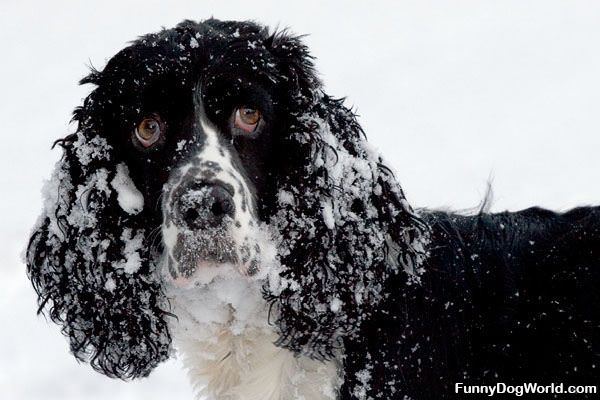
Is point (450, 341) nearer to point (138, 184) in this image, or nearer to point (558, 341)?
point (558, 341)

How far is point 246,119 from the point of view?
152 inches

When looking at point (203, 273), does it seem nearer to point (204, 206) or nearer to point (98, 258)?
point (204, 206)

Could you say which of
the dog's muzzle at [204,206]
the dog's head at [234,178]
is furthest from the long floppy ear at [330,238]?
the dog's muzzle at [204,206]

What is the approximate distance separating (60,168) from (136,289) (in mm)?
643

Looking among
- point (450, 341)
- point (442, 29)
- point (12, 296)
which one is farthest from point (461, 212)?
point (442, 29)

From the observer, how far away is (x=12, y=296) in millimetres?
8633

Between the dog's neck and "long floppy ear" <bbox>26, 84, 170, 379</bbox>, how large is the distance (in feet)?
0.59

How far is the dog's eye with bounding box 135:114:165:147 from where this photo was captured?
12.7 ft

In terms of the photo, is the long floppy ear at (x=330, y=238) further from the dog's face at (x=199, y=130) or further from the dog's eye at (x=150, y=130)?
the dog's eye at (x=150, y=130)

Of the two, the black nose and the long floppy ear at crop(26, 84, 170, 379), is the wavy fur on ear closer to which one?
the long floppy ear at crop(26, 84, 170, 379)

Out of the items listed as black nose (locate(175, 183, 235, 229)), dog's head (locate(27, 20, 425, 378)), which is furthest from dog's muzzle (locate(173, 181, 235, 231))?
dog's head (locate(27, 20, 425, 378))

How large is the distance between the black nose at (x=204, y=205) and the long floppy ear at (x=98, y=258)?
1.65 feet

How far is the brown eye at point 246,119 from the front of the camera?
12.6 feet

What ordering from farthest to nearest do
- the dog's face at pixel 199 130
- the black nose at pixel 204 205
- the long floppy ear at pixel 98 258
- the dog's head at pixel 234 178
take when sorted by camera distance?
the long floppy ear at pixel 98 258 → the dog's head at pixel 234 178 → the dog's face at pixel 199 130 → the black nose at pixel 204 205
